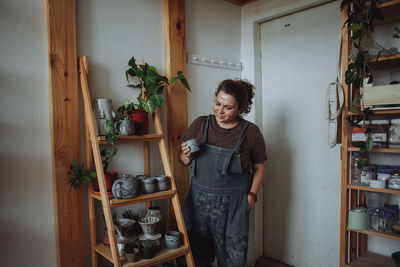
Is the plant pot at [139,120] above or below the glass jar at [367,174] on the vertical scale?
above

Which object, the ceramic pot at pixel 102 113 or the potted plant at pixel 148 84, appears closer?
the ceramic pot at pixel 102 113

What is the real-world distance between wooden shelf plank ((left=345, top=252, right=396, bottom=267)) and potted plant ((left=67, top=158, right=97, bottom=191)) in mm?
1714

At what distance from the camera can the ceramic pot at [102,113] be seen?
1.89 m

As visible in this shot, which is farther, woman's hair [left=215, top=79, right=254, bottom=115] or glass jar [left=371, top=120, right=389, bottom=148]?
woman's hair [left=215, top=79, right=254, bottom=115]

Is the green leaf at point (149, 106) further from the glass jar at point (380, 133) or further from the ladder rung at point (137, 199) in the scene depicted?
the glass jar at point (380, 133)

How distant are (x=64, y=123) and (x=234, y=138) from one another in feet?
3.47

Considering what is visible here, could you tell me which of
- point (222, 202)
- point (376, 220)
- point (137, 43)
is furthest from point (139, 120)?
point (376, 220)

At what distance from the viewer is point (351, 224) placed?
1.98 metres

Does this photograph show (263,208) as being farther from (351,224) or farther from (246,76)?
(246,76)

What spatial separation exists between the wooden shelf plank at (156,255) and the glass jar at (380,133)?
1.35 m

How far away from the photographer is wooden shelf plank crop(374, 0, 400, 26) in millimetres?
1801

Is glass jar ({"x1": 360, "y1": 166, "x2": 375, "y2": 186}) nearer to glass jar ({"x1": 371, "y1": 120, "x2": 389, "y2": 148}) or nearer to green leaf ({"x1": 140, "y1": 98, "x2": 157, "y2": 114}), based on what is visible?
glass jar ({"x1": 371, "y1": 120, "x2": 389, "y2": 148})

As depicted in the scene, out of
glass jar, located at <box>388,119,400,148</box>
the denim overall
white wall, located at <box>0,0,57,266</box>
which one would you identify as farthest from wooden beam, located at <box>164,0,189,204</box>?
glass jar, located at <box>388,119,400,148</box>

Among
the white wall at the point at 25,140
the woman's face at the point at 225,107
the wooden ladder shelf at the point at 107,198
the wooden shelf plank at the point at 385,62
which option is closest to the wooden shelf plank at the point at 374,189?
the wooden shelf plank at the point at 385,62
